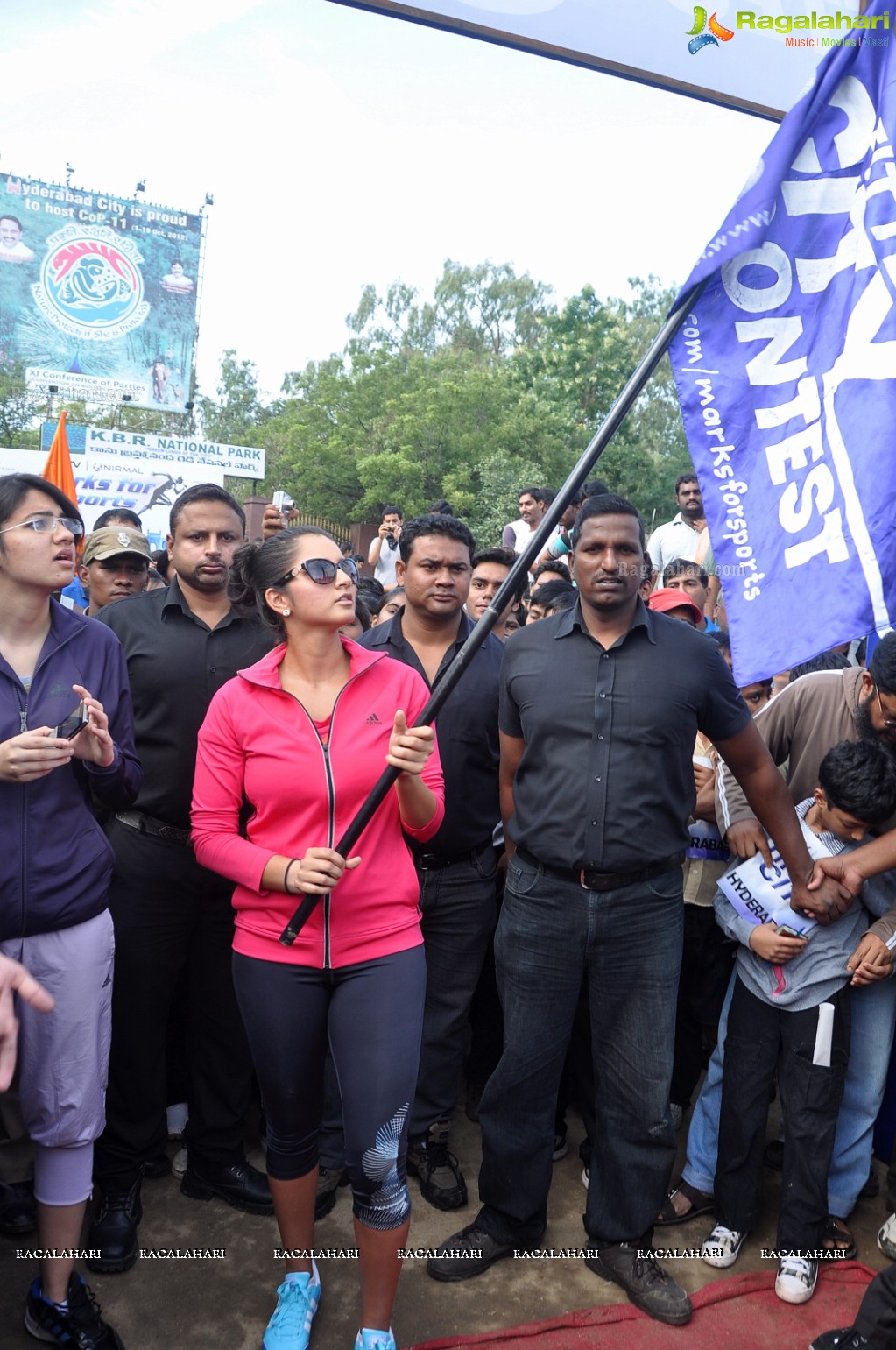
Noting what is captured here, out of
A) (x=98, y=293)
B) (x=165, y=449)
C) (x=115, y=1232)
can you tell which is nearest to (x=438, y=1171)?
(x=115, y=1232)

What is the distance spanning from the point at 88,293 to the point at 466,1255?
4257 cm

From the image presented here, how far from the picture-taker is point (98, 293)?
3984cm

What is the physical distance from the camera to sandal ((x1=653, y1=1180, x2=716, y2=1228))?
3459 millimetres

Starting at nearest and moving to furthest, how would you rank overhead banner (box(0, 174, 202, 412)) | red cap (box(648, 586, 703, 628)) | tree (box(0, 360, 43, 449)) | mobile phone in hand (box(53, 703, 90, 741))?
mobile phone in hand (box(53, 703, 90, 741)) < red cap (box(648, 586, 703, 628)) < tree (box(0, 360, 43, 449)) < overhead banner (box(0, 174, 202, 412))

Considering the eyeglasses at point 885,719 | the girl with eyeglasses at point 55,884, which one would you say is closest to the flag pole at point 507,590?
the girl with eyeglasses at point 55,884

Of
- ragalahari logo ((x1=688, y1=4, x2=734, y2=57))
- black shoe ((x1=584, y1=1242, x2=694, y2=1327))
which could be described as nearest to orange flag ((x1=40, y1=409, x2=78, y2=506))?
ragalahari logo ((x1=688, y1=4, x2=734, y2=57))

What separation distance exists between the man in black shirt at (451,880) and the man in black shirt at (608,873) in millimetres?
410

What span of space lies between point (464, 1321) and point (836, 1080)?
131 centimetres

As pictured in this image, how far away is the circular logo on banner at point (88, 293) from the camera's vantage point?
39531 millimetres

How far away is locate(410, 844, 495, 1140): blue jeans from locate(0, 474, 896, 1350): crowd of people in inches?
0.4

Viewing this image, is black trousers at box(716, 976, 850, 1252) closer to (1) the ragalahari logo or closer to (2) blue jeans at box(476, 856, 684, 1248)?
(2) blue jeans at box(476, 856, 684, 1248)

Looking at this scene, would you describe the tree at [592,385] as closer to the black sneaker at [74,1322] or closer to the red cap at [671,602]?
the red cap at [671,602]

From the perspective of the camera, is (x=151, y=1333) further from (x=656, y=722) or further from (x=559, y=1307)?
(x=656, y=722)

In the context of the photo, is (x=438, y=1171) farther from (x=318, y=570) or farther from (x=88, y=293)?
(x=88, y=293)
